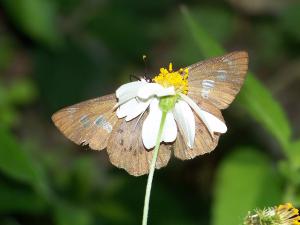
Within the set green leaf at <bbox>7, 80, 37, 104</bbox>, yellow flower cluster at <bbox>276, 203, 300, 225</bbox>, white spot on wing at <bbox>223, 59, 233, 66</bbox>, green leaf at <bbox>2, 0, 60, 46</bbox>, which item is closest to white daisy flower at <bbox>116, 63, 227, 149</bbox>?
white spot on wing at <bbox>223, 59, 233, 66</bbox>

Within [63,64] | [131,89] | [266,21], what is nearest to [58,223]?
[131,89]

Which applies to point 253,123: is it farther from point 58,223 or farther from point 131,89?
point 131,89

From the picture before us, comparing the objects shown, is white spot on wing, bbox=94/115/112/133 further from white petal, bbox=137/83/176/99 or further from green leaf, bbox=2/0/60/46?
green leaf, bbox=2/0/60/46

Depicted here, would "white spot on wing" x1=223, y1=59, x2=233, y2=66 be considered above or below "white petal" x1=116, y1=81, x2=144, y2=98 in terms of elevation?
above

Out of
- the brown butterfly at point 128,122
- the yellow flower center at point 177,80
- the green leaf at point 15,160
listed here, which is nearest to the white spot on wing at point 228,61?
the brown butterfly at point 128,122

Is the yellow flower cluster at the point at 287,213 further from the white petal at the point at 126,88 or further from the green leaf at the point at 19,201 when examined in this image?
the green leaf at the point at 19,201
